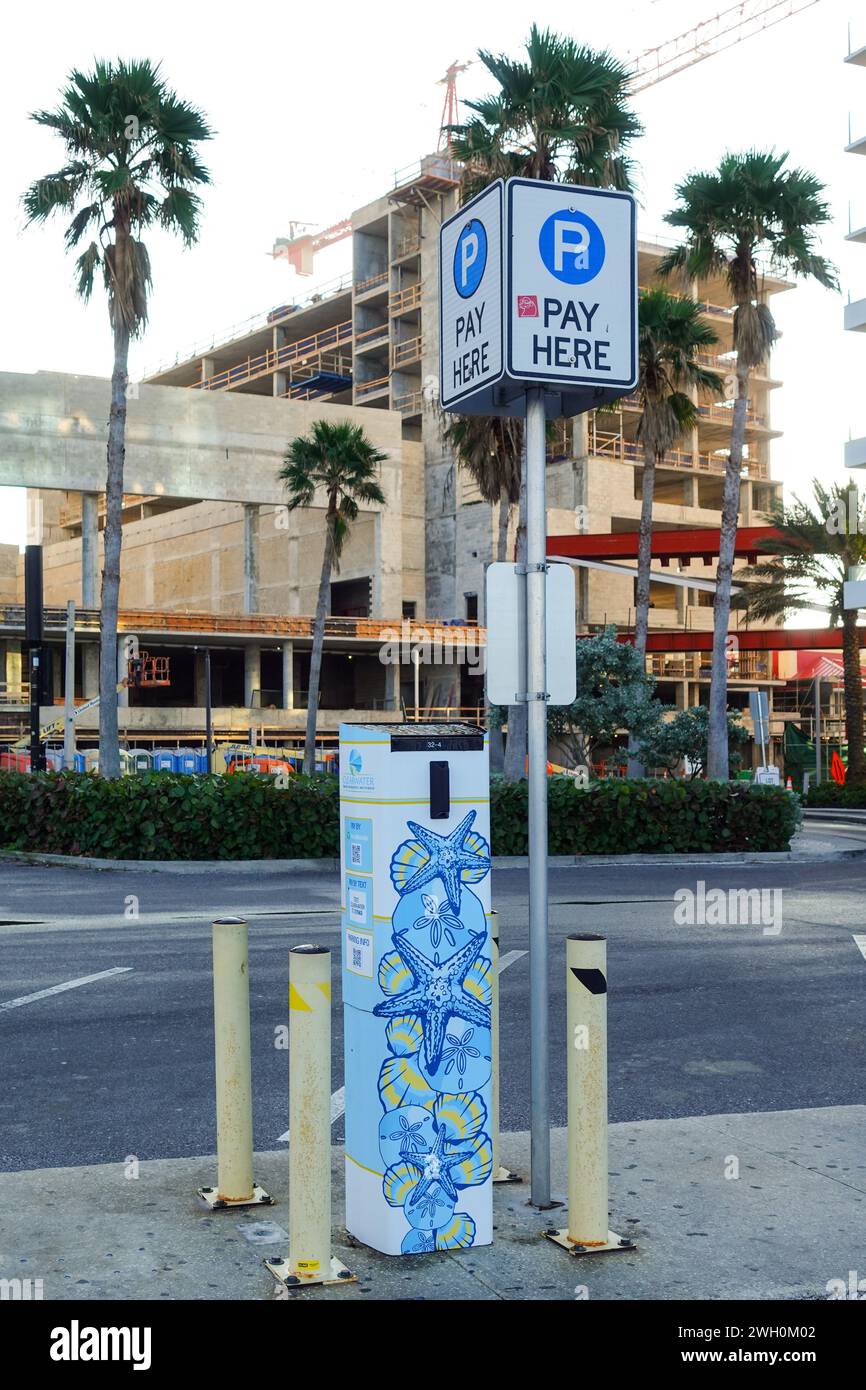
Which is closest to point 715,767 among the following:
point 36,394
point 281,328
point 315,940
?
point 315,940

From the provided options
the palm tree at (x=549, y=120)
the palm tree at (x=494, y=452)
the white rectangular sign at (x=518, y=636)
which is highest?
the palm tree at (x=549, y=120)

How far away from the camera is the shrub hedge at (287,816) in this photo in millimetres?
21656

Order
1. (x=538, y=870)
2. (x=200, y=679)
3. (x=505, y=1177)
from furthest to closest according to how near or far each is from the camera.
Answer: (x=200, y=679) → (x=505, y=1177) → (x=538, y=870)

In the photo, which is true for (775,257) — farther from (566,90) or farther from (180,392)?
(180,392)

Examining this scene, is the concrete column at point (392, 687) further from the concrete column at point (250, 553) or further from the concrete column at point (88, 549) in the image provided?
the concrete column at point (88, 549)

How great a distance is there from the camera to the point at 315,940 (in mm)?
12773

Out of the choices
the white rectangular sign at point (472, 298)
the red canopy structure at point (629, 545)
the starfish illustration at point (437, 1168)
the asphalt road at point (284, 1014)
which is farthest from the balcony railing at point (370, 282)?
the starfish illustration at point (437, 1168)

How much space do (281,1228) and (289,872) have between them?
648 inches

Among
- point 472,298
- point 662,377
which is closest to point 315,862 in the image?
point 472,298

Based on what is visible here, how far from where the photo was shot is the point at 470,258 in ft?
18.5

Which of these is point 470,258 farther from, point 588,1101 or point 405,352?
point 405,352

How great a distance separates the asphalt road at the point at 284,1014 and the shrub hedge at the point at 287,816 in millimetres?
3976

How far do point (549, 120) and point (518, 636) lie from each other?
2383cm
